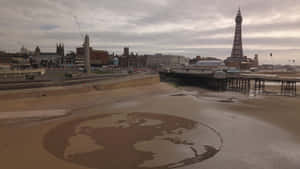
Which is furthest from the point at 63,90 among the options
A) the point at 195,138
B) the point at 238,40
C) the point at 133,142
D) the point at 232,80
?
the point at 238,40

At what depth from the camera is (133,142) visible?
10508mm

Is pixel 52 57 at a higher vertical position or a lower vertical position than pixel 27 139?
higher

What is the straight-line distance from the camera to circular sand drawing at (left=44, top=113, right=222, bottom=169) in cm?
841

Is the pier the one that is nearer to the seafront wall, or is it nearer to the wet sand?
the wet sand

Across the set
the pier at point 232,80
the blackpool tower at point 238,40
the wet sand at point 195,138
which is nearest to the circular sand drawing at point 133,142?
the wet sand at point 195,138

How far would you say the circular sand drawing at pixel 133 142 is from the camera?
8406 millimetres

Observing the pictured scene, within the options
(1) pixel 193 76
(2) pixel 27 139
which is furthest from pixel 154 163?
(1) pixel 193 76

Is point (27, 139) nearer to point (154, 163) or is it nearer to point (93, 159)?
point (93, 159)

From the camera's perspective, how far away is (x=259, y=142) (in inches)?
429

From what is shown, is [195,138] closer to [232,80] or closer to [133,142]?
[133,142]

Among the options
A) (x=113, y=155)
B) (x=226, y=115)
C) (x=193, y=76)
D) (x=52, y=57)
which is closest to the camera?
(x=113, y=155)

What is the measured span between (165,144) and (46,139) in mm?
7093

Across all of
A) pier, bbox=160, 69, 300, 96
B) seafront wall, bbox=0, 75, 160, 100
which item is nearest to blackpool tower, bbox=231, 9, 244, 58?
pier, bbox=160, 69, 300, 96

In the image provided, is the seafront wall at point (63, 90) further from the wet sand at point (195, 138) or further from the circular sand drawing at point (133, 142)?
the circular sand drawing at point (133, 142)
